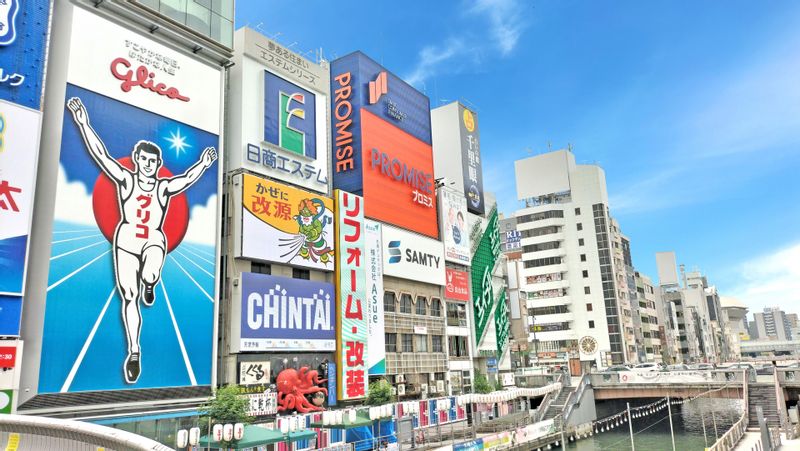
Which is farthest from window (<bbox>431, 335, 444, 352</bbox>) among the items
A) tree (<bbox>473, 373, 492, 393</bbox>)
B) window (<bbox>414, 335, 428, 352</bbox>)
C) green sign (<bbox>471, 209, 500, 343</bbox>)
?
green sign (<bbox>471, 209, 500, 343</bbox>)

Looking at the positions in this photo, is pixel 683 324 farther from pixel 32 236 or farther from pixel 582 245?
pixel 32 236

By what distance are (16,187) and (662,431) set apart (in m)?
64.3

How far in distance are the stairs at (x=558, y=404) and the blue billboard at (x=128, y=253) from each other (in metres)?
37.3

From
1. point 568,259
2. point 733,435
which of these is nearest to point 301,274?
point 733,435

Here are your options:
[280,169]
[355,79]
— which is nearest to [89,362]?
[280,169]

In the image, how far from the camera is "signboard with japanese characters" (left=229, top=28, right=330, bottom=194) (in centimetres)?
4434

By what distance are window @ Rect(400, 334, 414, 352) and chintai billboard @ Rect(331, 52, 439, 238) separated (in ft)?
35.8

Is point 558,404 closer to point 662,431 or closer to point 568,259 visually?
point 662,431

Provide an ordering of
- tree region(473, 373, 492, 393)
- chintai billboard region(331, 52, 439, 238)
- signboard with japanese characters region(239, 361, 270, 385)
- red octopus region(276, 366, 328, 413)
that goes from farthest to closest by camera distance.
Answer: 1. tree region(473, 373, 492, 393)
2. chintai billboard region(331, 52, 439, 238)
3. red octopus region(276, 366, 328, 413)
4. signboard with japanese characters region(239, 361, 270, 385)

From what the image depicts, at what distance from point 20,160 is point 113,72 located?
8145 mm

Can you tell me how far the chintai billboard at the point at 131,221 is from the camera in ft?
101

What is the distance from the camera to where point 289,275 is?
149ft

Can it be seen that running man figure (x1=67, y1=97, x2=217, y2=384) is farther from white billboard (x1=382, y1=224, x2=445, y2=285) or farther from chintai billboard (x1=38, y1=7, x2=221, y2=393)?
white billboard (x1=382, y1=224, x2=445, y2=285)

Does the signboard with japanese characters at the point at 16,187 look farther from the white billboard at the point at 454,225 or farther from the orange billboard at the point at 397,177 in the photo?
the white billboard at the point at 454,225
